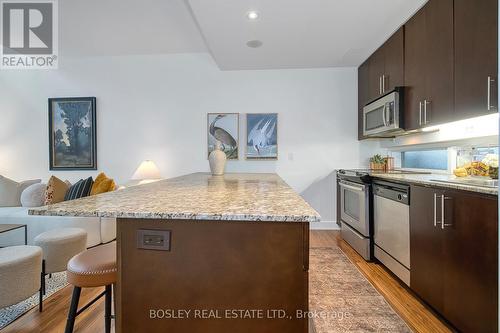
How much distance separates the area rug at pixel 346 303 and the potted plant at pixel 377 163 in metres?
1.55

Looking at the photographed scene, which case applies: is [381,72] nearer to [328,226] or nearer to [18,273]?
[328,226]

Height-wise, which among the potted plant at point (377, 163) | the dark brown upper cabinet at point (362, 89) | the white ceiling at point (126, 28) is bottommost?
the potted plant at point (377, 163)

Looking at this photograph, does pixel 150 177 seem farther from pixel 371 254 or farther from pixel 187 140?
pixel 371 254

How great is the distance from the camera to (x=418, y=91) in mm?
2373

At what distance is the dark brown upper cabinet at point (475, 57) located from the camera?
5.12 feet

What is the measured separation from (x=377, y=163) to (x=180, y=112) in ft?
9.93

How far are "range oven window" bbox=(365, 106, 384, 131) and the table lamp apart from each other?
118 inches

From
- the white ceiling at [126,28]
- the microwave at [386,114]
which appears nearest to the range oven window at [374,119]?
the microwave at [386,114]

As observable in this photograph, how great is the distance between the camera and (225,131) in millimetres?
3990

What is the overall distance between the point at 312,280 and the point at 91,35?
3.98 meters

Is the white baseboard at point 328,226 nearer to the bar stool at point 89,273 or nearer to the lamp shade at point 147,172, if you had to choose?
the lamp shade at point 147,172

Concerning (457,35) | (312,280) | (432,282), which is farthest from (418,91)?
(312,280)

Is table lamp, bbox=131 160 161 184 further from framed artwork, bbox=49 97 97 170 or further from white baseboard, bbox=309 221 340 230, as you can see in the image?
white baseboard, bbox=309 221 340 230

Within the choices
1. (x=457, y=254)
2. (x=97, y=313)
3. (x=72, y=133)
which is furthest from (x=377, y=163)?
(x=72, y=133)
